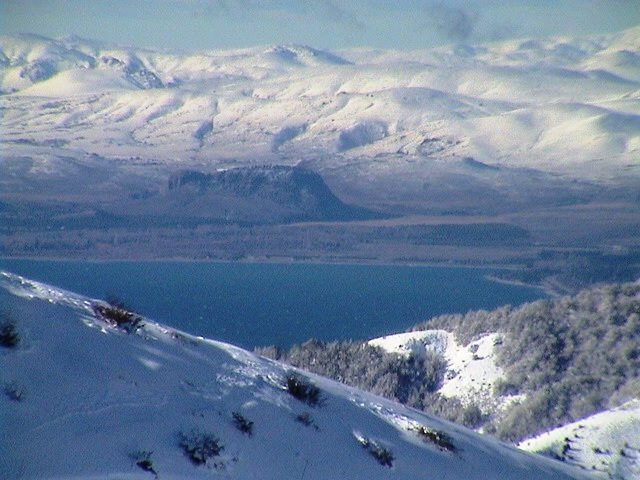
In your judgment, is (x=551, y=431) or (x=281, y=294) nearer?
(x=551, y=431)

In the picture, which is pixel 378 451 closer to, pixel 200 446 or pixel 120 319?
pixel 200 446

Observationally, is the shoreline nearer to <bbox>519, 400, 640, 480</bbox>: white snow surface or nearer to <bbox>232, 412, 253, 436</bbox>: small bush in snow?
<bbox>519, 400, 640, 480</bbox>: white snow surface

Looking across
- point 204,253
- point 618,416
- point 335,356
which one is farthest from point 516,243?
point 618,416

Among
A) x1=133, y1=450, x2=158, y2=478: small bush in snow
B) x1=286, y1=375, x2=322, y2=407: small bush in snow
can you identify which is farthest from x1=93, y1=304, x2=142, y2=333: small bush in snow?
x1=133, y1=450, x2=158, y2=478: small bush in snow

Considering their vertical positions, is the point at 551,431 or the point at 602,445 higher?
the point at 602,445

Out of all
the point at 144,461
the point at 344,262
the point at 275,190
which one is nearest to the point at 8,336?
the point at 144,461

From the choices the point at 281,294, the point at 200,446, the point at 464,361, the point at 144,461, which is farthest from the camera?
the point at 281,294

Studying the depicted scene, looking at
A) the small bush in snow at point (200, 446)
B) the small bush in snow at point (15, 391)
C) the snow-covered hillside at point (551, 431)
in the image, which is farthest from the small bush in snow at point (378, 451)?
the snow-covered hillside at point (551, 431)

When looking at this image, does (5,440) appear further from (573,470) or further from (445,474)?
(573,470)
